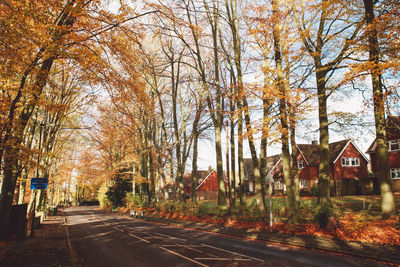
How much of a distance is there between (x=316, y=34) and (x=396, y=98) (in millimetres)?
7282

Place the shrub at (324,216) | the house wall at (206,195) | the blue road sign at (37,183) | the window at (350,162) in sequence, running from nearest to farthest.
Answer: the shrub at (324,216)
the blue road sign at (37,183)
the window at (350,162)
the house wall at (206,195)

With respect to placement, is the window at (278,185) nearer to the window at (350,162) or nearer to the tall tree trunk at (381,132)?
the window at (350,162)

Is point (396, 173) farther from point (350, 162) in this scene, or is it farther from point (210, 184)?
point (210, 184)

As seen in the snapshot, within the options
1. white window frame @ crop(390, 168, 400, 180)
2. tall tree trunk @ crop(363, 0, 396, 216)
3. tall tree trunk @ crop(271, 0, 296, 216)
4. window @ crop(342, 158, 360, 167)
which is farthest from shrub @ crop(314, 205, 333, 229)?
window @ crop(342, 158, 360, 167)

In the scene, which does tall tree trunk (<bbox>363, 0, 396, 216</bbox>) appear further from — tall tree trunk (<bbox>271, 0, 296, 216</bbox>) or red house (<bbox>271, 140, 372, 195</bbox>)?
red house (<bbox>271, 140, 372, 195</bbox>)

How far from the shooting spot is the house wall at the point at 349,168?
39.9 m

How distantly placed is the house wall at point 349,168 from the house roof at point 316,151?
77cm

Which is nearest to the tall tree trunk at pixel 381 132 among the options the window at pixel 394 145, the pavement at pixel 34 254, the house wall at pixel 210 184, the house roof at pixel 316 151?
the pavement at pixel 34 254

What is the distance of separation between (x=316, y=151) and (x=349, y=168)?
5.71 metres

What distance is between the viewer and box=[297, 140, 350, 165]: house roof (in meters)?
40.6

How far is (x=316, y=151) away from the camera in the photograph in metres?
43.8

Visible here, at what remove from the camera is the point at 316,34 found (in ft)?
53.2

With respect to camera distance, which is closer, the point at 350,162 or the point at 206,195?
the point at 350,162

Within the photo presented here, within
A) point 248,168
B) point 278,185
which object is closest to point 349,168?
point 278,185
